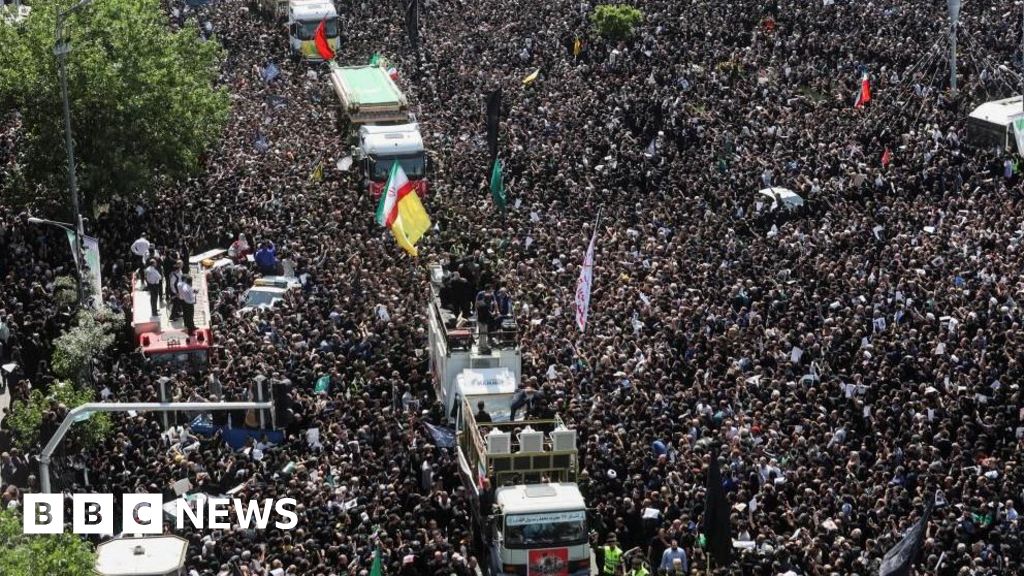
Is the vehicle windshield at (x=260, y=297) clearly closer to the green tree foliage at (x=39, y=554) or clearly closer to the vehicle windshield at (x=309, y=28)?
the green tree foliage at (x=39, y=554)

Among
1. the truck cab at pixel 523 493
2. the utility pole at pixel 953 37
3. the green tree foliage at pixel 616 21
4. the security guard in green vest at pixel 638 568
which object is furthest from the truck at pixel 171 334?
the green tree foliage at pixel 616 21

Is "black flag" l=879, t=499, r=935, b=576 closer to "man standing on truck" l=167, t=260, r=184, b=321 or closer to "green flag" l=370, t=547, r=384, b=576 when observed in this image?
"green flag" l=370, t=547, r=384, b=576

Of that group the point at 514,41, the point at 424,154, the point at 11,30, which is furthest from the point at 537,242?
the point at 514,41

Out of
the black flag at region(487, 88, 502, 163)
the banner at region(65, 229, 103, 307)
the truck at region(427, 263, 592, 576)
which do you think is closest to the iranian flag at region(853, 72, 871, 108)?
the black flag at region(487, 88, 502, 163)

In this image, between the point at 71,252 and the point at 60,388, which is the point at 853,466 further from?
the point at 71,252

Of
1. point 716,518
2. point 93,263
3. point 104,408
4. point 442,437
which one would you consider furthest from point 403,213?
point 104,408

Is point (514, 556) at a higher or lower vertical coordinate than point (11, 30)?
lower

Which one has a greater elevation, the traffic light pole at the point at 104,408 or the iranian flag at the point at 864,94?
the traffic light pole at the point at 104,408
